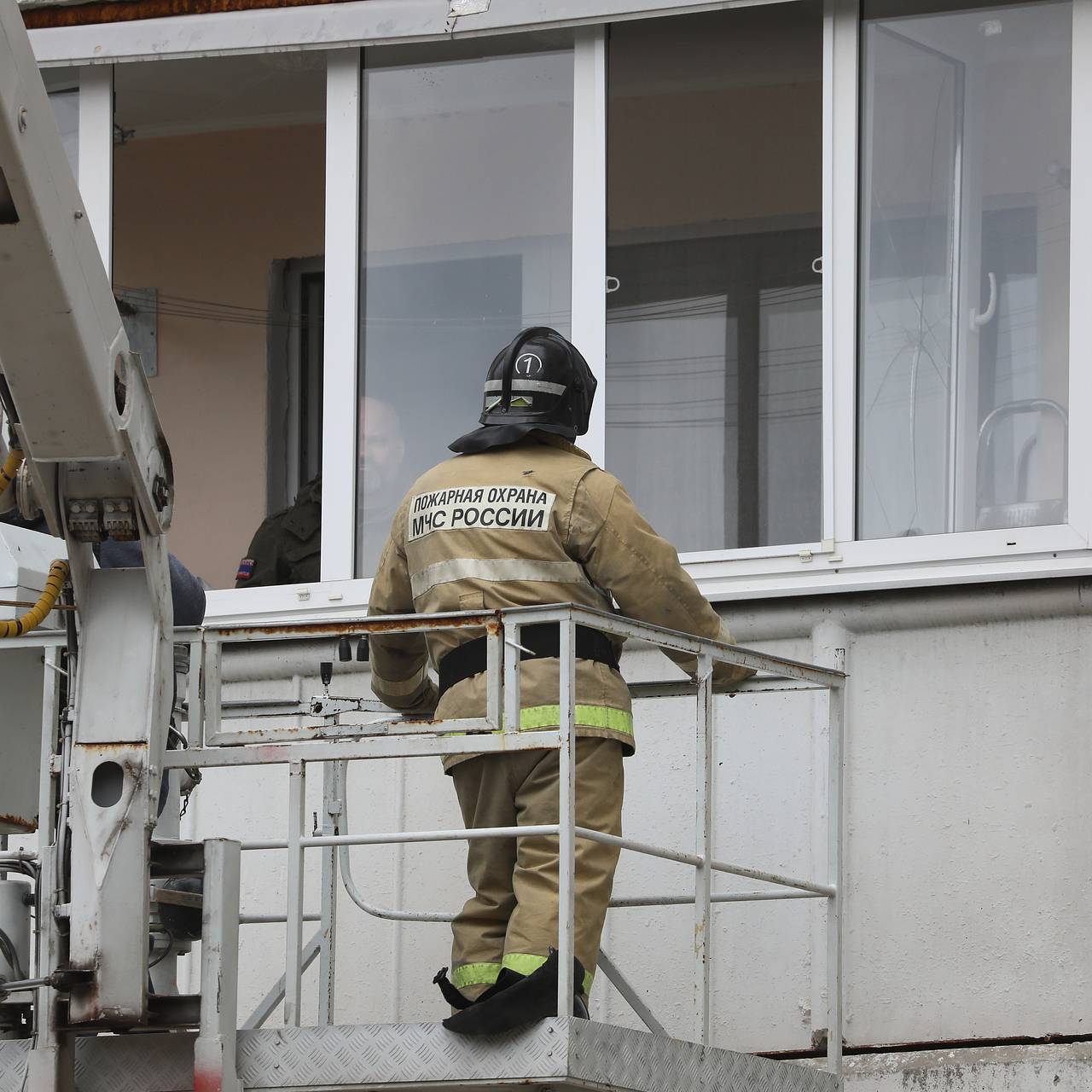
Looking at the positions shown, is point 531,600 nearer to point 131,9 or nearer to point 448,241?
point 448,241

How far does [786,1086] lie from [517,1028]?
1073 mm

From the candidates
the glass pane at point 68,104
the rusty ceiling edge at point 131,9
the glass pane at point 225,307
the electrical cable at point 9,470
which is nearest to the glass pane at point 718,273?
the rusty ceiling edge at point 131,9

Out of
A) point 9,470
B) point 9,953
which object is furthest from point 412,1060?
point 9,470

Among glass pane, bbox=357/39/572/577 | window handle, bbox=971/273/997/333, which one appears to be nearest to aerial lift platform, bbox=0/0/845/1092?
window handle, bbox=971/273/997/333

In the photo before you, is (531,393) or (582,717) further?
(531,393)

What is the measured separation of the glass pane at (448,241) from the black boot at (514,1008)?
3116mm

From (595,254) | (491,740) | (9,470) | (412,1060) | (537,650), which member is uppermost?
(595,254)

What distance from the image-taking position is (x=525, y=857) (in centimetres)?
568

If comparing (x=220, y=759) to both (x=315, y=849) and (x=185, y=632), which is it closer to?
(x=185, y=632)

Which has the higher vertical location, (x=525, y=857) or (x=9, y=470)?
(x=9, y=470)

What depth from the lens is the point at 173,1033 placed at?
5.68m

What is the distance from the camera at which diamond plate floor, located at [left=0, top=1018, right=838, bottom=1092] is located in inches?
208

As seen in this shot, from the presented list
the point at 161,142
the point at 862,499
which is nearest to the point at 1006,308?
the point at 862,499

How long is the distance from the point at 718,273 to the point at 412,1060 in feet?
11.7
